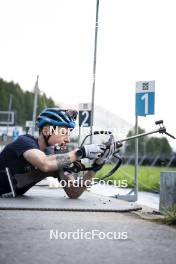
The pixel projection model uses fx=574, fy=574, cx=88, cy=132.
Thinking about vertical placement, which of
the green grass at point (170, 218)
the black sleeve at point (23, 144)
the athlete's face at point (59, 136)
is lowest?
the green grass at point (170, 218)

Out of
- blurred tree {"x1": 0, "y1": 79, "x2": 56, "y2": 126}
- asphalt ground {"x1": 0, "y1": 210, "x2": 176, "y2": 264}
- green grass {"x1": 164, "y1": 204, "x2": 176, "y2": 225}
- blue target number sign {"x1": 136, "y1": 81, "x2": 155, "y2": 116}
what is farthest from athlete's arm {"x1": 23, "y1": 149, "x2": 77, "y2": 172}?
blurred tree {"x1": 0, "y1": 79, "x2": 56, "y2": 126}

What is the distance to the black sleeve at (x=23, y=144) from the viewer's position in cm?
771

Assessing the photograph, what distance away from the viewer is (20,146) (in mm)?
7801

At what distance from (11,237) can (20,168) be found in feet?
9.03

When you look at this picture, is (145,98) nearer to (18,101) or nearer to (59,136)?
(59,136)

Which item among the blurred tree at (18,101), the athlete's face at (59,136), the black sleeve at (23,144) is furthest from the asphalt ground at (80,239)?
the blurred tree at (18,101)

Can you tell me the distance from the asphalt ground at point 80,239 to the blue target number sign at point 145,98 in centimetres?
592

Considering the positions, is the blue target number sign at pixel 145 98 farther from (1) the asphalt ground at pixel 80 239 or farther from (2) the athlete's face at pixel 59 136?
(1) the asphalt ground at pixel 80 239

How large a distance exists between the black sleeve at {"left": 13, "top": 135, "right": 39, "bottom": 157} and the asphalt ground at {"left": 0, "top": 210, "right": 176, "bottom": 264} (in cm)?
96

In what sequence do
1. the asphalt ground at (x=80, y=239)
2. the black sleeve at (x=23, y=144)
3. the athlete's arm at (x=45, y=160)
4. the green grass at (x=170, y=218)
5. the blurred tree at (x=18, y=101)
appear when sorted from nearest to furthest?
1. the asphalt ground at (x=80, y=239)
2. the green grass at (x=170, y=218)
3. the athlete's arm at (x=45, y=160)
4. the black sleeve at (x=23, y=144)
5. the blurred tree at (x=18, y=101)

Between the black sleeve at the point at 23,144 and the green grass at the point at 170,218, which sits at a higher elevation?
the black sleeve at the point at 23,144

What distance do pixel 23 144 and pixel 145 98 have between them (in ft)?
18.4

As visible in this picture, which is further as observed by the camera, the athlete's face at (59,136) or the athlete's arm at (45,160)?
the athlete's face at (59,136)

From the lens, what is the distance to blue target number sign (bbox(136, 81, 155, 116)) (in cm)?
1277
